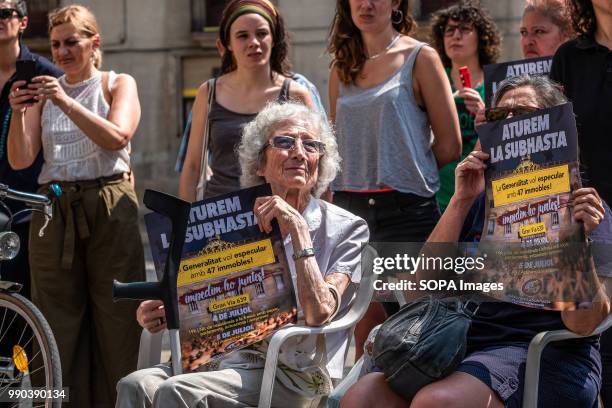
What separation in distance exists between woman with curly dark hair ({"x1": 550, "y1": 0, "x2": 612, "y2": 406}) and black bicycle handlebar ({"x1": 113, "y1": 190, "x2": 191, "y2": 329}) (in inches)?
51.6

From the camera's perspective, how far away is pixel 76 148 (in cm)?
543

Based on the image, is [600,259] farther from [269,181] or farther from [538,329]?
[269,181]

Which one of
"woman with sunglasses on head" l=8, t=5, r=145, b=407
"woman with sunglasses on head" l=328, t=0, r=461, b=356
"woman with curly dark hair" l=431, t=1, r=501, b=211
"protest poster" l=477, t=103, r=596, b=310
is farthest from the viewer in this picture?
"woman with curly dark hair" l=431, t=1, r=501, b=211

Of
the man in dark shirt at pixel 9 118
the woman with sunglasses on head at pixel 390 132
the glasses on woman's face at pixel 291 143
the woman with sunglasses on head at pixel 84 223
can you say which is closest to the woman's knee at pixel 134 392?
the glasses on woman's face at pixel 291 143

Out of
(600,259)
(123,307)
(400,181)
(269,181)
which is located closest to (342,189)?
(400,181)

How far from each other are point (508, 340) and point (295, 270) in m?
0.79

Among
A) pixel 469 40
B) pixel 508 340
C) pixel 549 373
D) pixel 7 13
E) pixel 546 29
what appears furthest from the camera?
pixel 469 40

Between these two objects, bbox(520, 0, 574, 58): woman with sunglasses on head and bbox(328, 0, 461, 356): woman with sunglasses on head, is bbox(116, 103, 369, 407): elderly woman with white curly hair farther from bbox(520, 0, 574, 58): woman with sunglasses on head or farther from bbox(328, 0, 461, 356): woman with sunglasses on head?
bbox(520, 0, 574, 58): woman with sunglasses on head

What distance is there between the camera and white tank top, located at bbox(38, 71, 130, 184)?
213 inches

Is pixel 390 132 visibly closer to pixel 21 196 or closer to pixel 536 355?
pixel 21 196

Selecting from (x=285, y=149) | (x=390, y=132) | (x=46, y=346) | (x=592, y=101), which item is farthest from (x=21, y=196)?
(x=592, y=101)

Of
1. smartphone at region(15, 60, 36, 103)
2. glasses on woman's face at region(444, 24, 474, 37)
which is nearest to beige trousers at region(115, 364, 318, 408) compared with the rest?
smartphone at region(15, 60, 36, 103)

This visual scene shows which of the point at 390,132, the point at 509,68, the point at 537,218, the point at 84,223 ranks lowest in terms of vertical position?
the point at 537,218

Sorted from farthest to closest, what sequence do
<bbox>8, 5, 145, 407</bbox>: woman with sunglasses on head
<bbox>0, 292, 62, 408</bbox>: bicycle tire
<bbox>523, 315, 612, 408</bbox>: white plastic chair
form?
<bbox>8, 5, 145, 407</bbox>: woman with sunglasses on head, <bbox>0, 292, 62, 408</bbox>: bicycle tire, <bbox>523, 315, 612, 408</bbox>: white plastic chair
